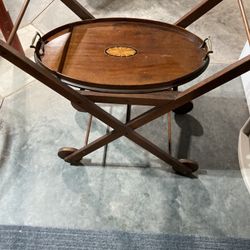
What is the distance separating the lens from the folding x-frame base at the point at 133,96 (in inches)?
27.6

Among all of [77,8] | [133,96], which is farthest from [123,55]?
[77,8]

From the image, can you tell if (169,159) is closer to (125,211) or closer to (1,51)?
(125,211)

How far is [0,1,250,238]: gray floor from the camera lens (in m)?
1.08

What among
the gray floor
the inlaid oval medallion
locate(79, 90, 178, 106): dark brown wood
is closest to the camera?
locate(79, 90, 178, 106): dark brown wood

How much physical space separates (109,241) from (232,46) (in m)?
1.26

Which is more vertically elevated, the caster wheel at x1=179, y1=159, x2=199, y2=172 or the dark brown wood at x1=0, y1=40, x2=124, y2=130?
the dark brown wood at x1=0, y1=40, x2=124, y2=130

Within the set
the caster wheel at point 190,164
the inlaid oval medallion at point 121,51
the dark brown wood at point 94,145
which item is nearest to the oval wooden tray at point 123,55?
the inlaid oval medallion at point 121,51

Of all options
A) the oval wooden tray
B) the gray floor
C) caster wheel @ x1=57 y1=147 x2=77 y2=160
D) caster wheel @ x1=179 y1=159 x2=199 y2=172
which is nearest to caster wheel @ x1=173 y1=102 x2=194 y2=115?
the gray floor

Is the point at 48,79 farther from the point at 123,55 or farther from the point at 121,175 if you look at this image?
the point at 121,175

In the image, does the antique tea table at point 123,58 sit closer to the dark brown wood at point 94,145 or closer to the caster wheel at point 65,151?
the dark brown wood at point 94,145

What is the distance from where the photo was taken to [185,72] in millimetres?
873

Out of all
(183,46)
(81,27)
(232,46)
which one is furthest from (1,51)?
(232,46)

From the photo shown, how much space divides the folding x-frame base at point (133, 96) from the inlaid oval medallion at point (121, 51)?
165 mm

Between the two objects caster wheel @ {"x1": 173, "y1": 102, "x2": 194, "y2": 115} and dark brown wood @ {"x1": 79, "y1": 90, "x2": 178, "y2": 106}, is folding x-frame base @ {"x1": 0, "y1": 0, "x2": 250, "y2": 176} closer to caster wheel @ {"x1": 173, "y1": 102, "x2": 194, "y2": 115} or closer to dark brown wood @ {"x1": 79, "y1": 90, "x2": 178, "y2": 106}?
dark brown wood @ {"x1": 79, "y1": 90, "x2": 178, "y2": 106}
